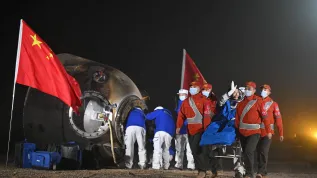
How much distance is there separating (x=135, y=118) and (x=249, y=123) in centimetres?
367

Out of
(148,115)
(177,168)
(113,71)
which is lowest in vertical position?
(177,168)

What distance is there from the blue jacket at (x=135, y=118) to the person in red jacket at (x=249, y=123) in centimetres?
330

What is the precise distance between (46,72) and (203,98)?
3.47 m

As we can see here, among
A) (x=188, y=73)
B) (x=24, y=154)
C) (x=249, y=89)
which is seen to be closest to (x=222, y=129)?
(x=249, y=89)

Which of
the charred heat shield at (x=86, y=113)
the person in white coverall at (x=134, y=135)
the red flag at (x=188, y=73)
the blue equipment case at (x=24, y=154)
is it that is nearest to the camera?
the blue equipment case at (x=24, y=154)

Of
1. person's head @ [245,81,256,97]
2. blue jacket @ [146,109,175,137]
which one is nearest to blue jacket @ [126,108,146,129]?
blue jacket @ [146,109,175,137]

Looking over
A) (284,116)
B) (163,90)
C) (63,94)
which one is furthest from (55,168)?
(163,90)

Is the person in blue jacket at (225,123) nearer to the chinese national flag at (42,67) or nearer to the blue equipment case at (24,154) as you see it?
the chinese national flag at (42,67)

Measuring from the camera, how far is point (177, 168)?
1186 cm

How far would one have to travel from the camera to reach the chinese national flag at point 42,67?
9.44 metres

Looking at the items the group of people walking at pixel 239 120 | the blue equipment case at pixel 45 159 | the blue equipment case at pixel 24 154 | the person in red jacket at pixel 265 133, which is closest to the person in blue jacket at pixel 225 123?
the group of people walking at pixel 239 120

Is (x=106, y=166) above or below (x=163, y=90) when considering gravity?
below

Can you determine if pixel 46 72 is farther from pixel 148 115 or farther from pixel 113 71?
pixel 148 115

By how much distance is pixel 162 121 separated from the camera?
1184 cm
